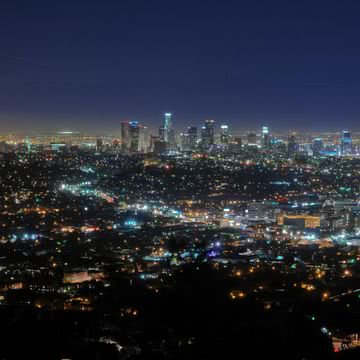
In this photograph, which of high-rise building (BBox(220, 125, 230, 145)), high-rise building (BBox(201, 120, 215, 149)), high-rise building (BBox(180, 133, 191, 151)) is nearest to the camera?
high-rise building (BBox(201, 120, 215, 149))

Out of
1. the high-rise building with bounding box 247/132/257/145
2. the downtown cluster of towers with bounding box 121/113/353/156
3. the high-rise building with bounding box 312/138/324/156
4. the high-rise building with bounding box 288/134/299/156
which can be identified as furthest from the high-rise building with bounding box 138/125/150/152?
the high-rise building with bounding box 312/138/324/156

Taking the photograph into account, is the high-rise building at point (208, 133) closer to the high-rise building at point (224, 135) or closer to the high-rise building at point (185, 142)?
the high-rise building at point (224, 135)

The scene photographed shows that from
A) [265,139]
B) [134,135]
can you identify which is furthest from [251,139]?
[134,135]

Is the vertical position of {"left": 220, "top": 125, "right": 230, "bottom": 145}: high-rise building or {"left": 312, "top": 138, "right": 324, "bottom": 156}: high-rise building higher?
{"left": 220, "top": 125, "right": 230, "bottom": 145}: high-rise building

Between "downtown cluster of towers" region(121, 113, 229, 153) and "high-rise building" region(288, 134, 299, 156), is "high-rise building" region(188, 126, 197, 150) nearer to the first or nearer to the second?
"downtown cluster of towers" region(121, 113, 229, 153)

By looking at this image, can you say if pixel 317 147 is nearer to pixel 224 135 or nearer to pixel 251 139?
pixel 251 139

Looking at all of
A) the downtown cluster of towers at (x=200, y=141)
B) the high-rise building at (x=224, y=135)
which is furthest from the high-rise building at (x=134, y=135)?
the high-rise building at (x=224, y=135)

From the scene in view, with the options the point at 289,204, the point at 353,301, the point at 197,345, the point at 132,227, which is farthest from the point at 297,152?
the point at 197,345

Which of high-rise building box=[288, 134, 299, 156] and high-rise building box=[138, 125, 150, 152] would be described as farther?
high-rise building box=[138, 125, 150, 152]
